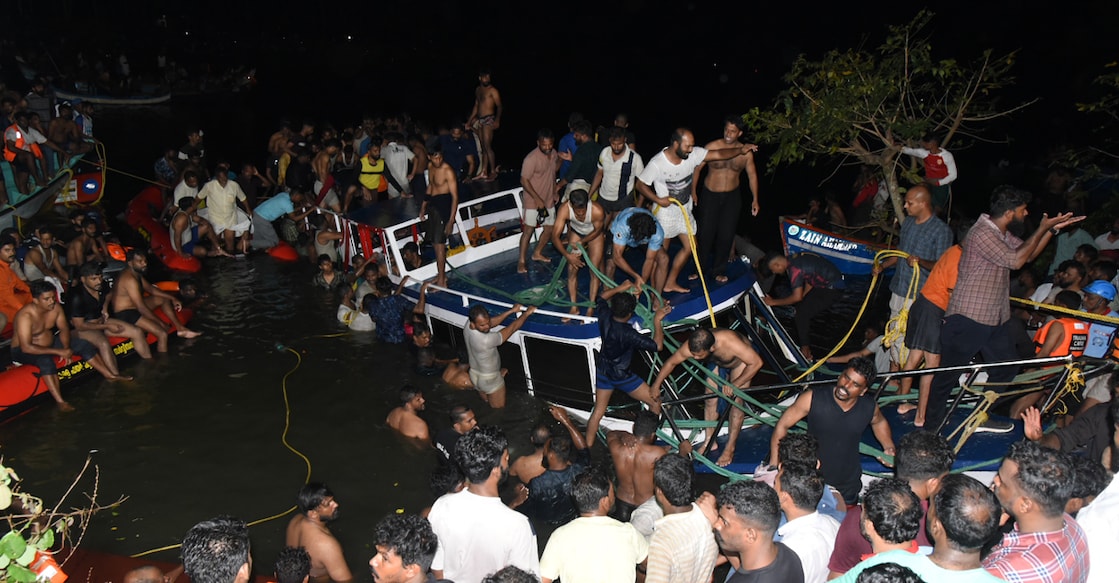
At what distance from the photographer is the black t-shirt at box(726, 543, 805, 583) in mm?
4031

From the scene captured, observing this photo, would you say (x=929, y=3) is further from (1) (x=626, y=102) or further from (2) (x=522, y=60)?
(2) (x=522, y=60)

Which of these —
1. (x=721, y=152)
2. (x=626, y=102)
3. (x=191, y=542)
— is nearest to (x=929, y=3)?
(x=626, y=102)

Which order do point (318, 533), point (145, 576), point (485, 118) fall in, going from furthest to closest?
point (485, 118), point (318, 533), point (145, 576)

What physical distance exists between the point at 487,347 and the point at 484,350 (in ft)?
0.20

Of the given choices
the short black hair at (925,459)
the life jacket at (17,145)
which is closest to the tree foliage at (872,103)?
the short black hair at (925,459)

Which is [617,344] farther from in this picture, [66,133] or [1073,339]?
[66,133]

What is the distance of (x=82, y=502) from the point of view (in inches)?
307

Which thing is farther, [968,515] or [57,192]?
[57,192]

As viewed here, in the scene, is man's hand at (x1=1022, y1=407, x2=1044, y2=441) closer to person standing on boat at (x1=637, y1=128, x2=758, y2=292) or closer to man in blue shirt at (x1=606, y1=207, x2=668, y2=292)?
man in blue shirt at (x1=606, y1=207, x2=668, y2=292)

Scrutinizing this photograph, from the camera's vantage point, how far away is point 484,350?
28.7 feet

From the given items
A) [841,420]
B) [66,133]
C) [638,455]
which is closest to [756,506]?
[841,420]

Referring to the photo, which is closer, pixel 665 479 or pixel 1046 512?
pixel 1046 512

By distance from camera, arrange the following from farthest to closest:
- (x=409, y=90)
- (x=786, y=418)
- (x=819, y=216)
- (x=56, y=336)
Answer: (x=409, y=90) < (x=819, y=216) < (x=56, y=336) < (x=786, y=418)

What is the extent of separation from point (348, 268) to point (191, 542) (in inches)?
324
